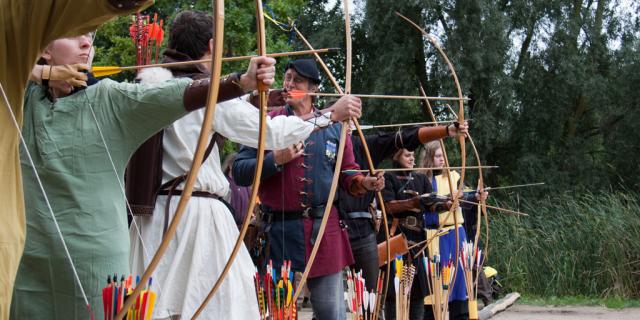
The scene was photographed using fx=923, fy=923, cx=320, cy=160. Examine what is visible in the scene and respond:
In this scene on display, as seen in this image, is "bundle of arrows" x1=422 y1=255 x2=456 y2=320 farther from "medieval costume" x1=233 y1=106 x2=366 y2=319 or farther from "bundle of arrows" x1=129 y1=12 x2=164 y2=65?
"bundle of arrows" x1=129 y1=12 x2=164 y2=65

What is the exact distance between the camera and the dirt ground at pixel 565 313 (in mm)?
7756

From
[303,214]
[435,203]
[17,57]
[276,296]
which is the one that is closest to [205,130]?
[17,57]

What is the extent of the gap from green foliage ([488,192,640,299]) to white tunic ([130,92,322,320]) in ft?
24.4

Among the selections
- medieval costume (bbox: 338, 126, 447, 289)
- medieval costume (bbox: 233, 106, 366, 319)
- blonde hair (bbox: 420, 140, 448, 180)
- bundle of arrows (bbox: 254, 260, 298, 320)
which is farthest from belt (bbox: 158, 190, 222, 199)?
blonde hair (bbox: 420, 140, 448, 180)

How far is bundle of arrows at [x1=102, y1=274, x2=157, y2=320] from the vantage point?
2.00 meters

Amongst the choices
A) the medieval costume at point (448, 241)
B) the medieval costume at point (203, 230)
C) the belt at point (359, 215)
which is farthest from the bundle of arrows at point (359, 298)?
the medieval costume at point (448, 241)

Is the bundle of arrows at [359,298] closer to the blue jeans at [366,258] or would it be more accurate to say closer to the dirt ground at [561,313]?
the blue jeans at [366,258]

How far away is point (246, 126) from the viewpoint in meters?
2.72

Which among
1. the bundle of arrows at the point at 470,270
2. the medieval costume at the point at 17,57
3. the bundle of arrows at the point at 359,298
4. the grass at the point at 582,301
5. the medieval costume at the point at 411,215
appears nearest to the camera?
the medieval costume at the point at 17,57

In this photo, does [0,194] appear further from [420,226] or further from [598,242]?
[598,242]

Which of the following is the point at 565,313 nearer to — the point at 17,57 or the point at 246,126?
the point at 246,126

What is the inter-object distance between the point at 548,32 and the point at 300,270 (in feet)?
39.9

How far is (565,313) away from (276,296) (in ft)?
19.1

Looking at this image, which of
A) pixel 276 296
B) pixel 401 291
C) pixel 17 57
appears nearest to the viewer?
pixel 17 57
